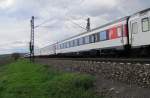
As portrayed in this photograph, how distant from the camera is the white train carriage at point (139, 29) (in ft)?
74.2

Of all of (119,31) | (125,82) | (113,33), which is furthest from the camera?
(113,33)

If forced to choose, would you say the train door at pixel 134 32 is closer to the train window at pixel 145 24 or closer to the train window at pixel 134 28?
the train window at pixel 134 28

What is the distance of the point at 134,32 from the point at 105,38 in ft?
25.1

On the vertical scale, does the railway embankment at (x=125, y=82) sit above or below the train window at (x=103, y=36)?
below

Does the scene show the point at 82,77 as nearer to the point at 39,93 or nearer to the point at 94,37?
the point at 39,93

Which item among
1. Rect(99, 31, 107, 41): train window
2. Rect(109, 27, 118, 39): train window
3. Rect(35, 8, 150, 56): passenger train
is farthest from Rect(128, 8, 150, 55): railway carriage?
Rect(99, 31, 107, 41): train window

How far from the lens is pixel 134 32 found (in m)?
24.9

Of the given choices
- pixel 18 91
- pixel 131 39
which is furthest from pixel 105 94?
pixel 131 39

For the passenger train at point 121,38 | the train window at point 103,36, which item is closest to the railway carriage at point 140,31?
the passenger train at point 121,38

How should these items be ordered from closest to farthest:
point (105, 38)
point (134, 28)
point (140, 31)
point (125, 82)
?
point (125, 82) → point (140, 31) → point (134, 28) → point (105, 38)

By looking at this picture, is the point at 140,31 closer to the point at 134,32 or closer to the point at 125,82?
the point at 134,32

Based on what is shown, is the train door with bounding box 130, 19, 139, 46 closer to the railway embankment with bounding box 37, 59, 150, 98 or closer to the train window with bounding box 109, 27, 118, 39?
the train window with bounding box 109, 27, 118, 39

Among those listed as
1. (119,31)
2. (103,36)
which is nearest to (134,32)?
(119,31)

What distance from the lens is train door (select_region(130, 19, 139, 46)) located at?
24406 millimetres
